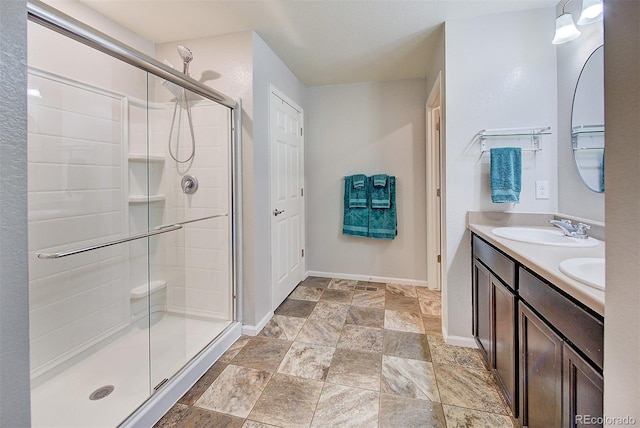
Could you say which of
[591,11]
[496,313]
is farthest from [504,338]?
[591,11]

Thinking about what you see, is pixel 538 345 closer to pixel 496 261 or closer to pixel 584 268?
pixel 584 268

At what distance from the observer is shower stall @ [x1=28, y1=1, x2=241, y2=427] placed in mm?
1506

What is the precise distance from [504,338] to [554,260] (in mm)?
564

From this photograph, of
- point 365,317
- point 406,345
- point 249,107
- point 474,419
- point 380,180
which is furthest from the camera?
point 380,180

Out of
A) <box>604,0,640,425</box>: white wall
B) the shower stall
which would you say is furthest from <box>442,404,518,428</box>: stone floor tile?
the shower stall

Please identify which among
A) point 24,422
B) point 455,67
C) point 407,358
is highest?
point 455,67

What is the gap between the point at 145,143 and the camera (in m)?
1.94

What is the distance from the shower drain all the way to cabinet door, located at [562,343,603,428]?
1.97 m

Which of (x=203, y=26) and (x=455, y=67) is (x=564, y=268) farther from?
(x=203, y=26)

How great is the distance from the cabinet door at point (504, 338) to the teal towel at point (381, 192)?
1732mm

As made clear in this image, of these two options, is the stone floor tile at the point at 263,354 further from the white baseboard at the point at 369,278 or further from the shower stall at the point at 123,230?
the white baseboard at the point at 369,278

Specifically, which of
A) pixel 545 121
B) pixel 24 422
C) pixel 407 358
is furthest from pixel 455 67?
pixel 24 422

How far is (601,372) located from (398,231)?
2581 millimetres

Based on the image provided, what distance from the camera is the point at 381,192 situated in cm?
325
